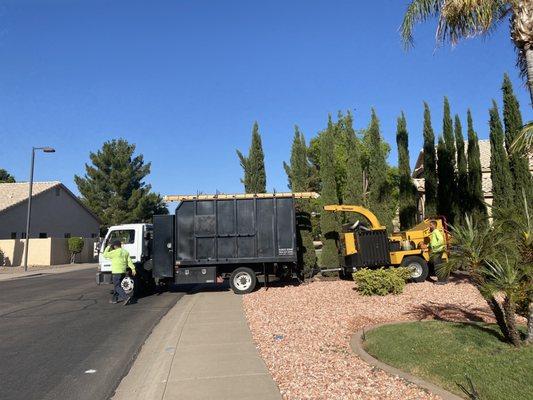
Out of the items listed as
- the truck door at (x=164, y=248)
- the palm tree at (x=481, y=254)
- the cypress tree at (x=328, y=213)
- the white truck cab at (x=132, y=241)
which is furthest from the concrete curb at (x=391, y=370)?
the cypress tree at (x=328, y=213)

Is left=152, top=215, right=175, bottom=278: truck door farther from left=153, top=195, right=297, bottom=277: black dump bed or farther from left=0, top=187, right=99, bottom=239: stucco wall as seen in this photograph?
left=0, top=187, right=99, bottom=239: stucco wall

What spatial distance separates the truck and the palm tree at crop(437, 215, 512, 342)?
8331mm

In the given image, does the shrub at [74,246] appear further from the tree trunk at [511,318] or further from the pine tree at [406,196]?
the tree trunk at [511,318]

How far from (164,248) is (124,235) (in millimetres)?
1812

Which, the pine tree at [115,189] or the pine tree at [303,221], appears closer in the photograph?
the pine tree at [303,221]

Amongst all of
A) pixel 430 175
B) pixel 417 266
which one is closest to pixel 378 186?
pixel 430 175

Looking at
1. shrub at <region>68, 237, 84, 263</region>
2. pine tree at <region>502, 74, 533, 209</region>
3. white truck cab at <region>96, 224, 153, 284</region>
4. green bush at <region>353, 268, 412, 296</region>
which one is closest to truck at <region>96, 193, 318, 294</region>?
white truck cab at <region>96, 224, 153, 284</region>

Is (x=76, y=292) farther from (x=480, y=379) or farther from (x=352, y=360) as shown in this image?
(x=480, y=379)

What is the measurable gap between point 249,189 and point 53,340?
13770mm

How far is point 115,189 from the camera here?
56438 mm

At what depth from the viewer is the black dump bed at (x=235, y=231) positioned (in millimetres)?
14836

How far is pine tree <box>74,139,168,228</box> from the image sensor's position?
55281 mm

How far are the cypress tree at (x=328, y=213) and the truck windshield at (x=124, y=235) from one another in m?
7.30

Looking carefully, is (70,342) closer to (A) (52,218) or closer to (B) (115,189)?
(A) (52,218)
